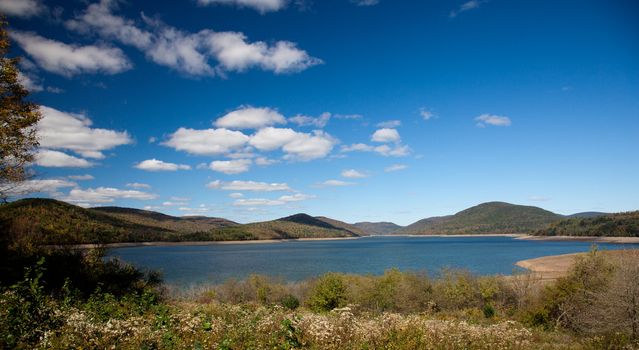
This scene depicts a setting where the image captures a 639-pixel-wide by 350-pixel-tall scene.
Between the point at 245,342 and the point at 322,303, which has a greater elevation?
the point at 245,342

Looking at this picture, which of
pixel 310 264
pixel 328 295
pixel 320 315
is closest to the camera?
pixel 320 315

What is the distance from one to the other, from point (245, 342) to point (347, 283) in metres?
37.5

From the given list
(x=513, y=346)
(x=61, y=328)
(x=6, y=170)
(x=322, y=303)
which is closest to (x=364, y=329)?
(x=513, y=346)

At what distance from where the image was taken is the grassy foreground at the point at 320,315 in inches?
329

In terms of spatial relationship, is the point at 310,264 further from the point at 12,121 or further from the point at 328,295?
the point at 12,121

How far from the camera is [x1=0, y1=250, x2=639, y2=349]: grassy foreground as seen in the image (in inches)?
329

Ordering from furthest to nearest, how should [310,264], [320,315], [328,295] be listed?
[310,264]
[328,295]
[320,315]

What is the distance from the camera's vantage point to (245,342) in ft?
27.6

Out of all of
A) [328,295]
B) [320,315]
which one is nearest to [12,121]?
[320,315]

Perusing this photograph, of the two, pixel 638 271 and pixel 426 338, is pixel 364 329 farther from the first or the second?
pixel 638 271

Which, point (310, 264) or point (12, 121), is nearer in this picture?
point (12, 121)

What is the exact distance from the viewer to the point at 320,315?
1160 centimetres

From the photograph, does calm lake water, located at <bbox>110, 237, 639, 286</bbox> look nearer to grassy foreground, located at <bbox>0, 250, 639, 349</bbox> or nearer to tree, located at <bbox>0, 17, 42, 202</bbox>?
grassy foreground, located at <bbox>0, 250, 639, 349</bbox>

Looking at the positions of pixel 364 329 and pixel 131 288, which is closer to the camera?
pixel 364 329
